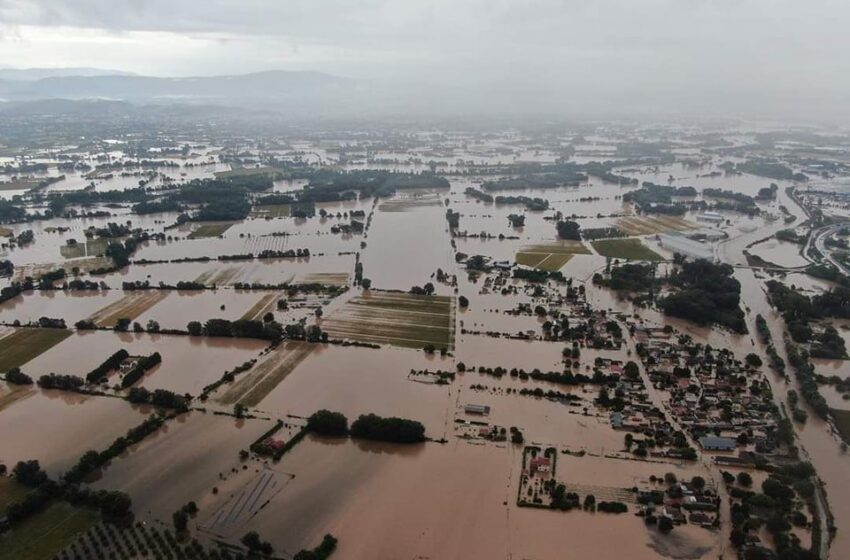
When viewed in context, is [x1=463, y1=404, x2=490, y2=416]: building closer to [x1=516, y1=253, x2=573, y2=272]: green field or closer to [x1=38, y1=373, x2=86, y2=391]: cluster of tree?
[x1=38, y1=373, x2=86, y2=391]: cluster of tree

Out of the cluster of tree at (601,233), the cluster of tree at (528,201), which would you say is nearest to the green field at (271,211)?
the cluster of tree at (528,201)

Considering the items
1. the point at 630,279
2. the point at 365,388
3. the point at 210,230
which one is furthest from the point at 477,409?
the point at 210,230

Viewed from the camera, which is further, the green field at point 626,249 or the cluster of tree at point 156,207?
the cluster of tree at point 156,207

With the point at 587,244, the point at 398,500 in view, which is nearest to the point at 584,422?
the point at 398,500

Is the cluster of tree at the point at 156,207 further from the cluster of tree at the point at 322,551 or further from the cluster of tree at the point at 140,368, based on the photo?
the cluster of tree at the point at 322,551

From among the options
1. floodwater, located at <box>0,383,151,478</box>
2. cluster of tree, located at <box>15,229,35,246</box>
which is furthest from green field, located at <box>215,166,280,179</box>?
floodwater, located at <box>0,383,151,478</box>

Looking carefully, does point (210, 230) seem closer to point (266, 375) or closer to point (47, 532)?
point (266, 375)

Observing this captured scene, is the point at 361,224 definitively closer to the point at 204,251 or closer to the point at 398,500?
the point at 204,251
